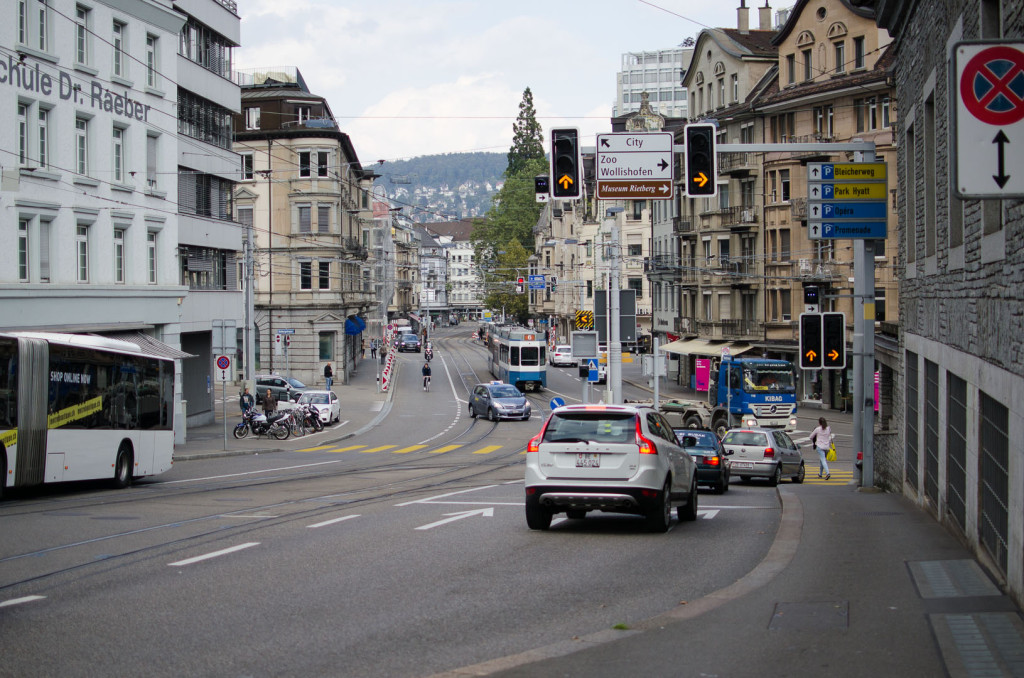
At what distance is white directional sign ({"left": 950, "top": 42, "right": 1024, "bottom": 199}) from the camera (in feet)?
20.0

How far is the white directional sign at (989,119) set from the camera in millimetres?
6102

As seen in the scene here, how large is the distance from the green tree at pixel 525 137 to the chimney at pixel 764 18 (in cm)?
6379

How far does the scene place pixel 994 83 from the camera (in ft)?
20.3

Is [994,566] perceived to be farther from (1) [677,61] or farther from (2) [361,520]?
(1) [677,61]

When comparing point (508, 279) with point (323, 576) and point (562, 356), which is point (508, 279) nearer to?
point (562, 356)

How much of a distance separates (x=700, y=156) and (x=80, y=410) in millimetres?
12496

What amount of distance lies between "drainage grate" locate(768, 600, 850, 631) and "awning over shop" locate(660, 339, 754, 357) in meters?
48.7

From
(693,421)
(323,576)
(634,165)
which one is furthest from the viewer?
(693,421)

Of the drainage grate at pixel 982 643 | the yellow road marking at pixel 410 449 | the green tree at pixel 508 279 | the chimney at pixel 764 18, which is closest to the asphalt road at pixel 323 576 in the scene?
the drainage grate at pixel 982 643

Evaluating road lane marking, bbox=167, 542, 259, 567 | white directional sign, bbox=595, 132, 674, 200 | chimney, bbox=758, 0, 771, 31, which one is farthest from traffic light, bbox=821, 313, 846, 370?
chimney, bbox=758, 0, 771, 31

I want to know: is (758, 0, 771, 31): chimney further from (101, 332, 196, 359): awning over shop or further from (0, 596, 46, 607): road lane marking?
(0, 596, 46, 607): road lane marking

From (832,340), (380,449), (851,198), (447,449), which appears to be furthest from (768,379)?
(851,198)

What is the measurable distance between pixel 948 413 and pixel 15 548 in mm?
11397

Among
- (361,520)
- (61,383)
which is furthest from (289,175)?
(361,520)
